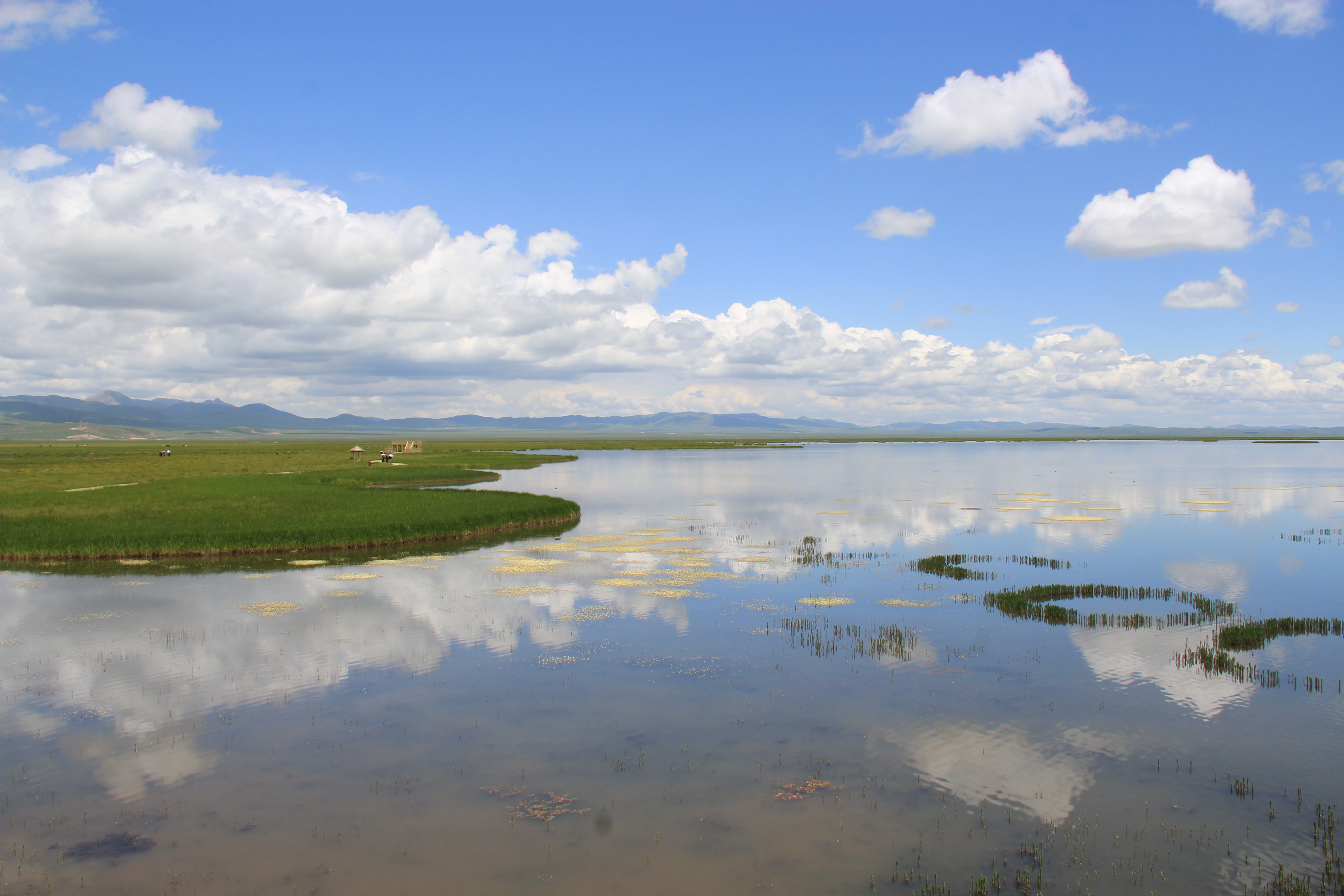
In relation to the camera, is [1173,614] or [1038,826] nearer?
[1038,826]

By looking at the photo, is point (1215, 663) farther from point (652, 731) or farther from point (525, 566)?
point (525, 566)

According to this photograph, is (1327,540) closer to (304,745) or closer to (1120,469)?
(304,745)

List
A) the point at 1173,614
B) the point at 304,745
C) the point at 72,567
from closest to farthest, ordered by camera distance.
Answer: the point at 304,745
the point at 1173,614
the point at 72,567

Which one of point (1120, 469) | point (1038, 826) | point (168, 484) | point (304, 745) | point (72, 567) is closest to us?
point (1038, 826)

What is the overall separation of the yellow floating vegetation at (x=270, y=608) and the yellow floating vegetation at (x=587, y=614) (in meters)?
8.48

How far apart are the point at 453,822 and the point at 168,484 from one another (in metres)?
59.1

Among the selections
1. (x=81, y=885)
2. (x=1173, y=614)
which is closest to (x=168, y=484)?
(x=81, y=885)

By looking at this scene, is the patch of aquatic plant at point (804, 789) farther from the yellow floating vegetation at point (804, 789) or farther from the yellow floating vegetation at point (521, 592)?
the yellow floating vegetation at point (521, 592)

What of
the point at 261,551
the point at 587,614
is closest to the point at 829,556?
the point at 587,614

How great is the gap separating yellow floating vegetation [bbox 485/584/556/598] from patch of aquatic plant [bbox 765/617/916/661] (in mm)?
8705

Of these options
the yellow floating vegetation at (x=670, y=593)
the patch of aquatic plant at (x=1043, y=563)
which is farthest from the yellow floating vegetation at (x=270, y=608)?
the patch of aquatic plant at (x=1043, y=563)

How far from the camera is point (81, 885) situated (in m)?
→ 9.68

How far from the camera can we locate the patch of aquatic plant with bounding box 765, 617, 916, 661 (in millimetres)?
19625

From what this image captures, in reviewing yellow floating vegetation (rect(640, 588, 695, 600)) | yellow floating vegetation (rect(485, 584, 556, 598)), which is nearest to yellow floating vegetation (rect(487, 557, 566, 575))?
yellow floating vegetation (rect(485, 584, 556, 598))
